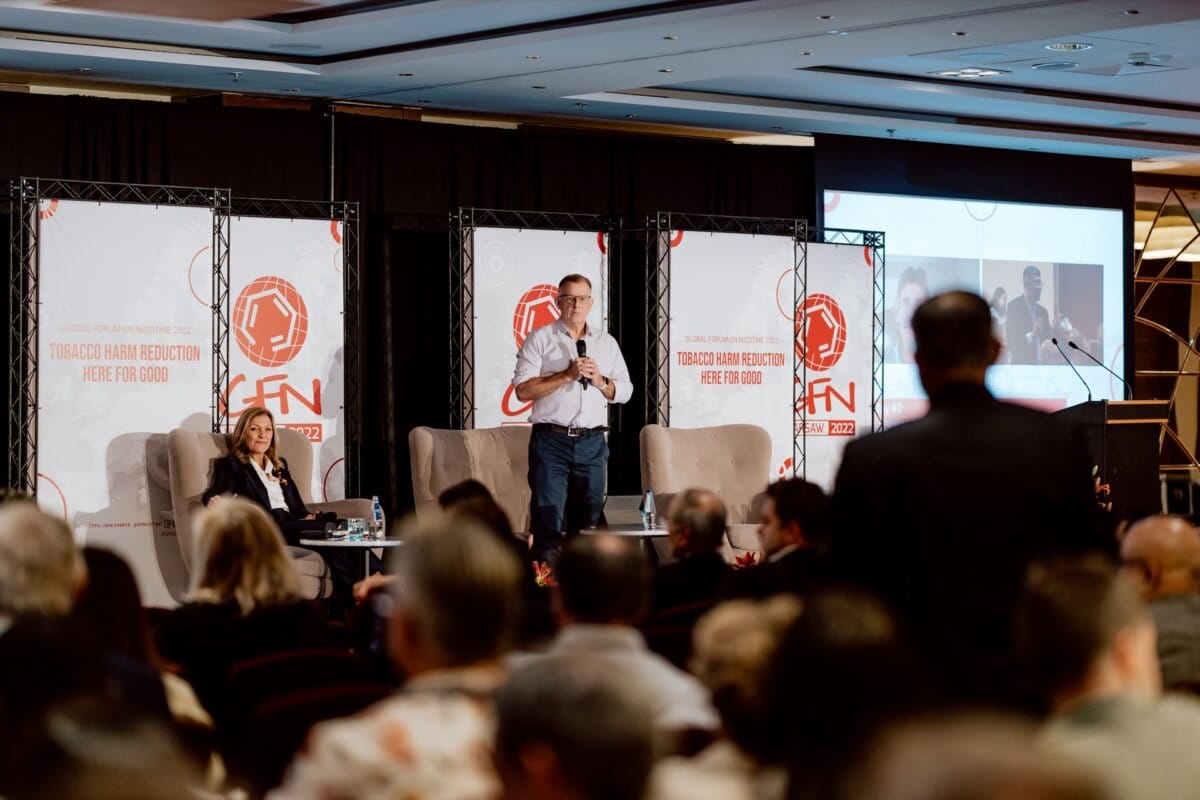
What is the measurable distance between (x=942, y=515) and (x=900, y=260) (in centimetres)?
865

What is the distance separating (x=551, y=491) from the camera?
8.03 meters

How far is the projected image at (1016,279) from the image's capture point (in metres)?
11.2

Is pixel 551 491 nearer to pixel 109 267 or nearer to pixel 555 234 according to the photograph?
pixel 555 234

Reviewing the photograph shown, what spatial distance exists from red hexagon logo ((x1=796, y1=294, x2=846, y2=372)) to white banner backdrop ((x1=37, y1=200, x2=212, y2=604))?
3.92 metres

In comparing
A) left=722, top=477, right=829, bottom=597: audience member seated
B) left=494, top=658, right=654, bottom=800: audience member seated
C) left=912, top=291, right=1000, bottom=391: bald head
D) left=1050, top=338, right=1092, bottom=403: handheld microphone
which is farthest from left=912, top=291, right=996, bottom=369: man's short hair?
left=1050, top=338, right=1092, bottom=403: handheld microphone

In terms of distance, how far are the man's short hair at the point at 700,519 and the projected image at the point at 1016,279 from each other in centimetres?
660

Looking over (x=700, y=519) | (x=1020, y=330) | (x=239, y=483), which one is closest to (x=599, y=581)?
(x=700, y=519)

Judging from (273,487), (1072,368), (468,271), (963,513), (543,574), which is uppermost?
(468,271)

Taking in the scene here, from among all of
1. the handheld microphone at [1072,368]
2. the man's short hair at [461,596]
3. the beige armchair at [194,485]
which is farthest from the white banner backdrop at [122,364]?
the man's short hair at [461,596]

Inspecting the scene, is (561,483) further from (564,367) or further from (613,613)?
(613,613)

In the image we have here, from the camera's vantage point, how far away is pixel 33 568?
113 inches

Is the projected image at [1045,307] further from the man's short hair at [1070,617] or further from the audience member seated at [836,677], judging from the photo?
the audience member seated at [836,677]

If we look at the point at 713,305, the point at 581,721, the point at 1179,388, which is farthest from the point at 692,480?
the point at 581,721

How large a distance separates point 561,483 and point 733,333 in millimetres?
2170
